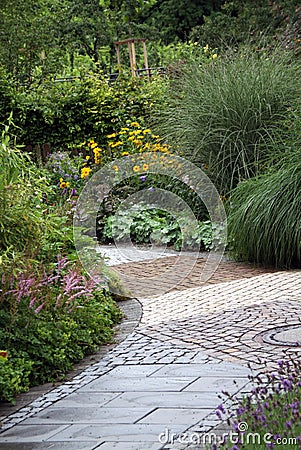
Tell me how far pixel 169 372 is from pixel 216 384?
0.41 m

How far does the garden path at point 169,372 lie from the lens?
3.52 meters

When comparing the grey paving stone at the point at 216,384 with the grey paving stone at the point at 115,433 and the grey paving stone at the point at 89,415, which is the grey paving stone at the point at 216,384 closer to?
the grey paving stone at the point at 89,415

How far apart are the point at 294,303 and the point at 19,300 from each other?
250 centimetres

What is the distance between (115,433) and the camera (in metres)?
3.53

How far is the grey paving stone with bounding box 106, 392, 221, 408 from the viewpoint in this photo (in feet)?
12.7

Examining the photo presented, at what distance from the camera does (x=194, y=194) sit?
9992 millimetres

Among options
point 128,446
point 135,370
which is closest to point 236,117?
point 135,370

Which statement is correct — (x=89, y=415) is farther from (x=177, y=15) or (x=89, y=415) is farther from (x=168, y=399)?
(x=177, y=15)

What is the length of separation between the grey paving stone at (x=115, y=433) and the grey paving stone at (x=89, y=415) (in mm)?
89

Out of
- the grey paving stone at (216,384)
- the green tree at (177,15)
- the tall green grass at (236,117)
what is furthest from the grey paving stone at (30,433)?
the green tree at (177,15)

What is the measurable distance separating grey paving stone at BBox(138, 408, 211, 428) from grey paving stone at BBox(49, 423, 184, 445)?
5cm

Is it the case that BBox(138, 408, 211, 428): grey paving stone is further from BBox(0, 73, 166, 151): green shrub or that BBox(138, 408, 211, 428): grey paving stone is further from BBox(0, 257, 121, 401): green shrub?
BBox(0, 73, 166, 151): green shrub

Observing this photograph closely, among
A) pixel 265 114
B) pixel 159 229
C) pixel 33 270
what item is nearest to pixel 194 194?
pixel 159 229

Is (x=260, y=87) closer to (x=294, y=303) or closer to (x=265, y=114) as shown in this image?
(x=265, y=114)
